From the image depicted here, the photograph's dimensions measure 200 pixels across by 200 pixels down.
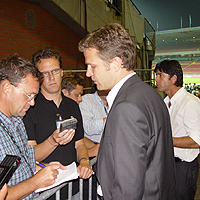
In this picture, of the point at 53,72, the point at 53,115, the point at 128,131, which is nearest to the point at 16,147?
the point at 53,115

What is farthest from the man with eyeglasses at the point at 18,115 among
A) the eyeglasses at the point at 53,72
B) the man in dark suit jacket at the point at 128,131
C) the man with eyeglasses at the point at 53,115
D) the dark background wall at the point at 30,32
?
the dark background wall at the point at 30,32

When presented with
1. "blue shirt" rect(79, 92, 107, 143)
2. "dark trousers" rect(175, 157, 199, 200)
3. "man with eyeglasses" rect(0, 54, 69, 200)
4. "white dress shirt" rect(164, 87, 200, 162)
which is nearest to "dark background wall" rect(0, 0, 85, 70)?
"blue shirt" rect(79, 92, 107, 143)

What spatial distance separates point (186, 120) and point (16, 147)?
6.42 ft

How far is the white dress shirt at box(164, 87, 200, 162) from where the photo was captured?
248 centimetres

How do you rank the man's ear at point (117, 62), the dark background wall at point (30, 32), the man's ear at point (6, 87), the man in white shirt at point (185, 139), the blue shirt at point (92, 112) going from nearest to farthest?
1. the man's ear at point (117, 62)
2. the man's ear at point (6, 87)
3. the man in white shirt at point (185, 139)
4. the blue shirt at point (92, 112)
5. the dark background wall at point (30, 32)

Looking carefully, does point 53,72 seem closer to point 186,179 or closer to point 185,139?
point 185,139

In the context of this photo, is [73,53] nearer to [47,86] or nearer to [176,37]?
[47,86]

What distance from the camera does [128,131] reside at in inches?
43.3

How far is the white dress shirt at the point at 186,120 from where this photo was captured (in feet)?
8.15

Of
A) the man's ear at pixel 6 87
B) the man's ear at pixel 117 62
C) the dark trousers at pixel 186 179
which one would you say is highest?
the man's ear at pixel 117 62

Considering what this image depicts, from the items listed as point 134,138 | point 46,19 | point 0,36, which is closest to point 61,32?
point 46,19

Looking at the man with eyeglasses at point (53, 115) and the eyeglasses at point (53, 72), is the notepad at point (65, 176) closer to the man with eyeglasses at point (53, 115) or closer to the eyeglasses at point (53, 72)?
the man with eyeglasses at point (53, 115)

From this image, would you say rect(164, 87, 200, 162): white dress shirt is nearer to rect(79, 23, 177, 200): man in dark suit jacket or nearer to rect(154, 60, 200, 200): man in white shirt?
rect(154, 60, 200, 200): man in white shirt

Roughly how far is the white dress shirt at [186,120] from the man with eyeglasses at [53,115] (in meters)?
1.24
